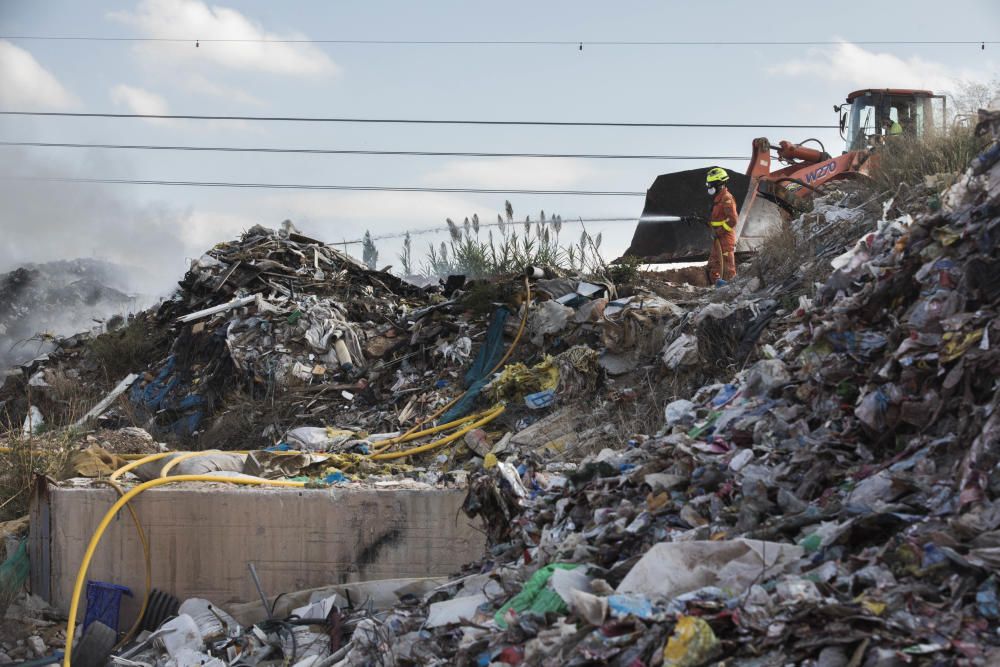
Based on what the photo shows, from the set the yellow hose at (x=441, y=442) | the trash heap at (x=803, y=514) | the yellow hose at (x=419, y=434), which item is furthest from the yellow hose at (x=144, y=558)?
the yellow hose at (x=419, y=434)

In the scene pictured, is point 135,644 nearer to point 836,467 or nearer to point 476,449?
point 476,449

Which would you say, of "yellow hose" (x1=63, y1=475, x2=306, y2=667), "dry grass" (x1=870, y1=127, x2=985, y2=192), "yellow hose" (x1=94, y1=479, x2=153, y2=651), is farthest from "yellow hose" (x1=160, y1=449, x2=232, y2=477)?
"dry grass" (x1=870, y1=127, x2=985, y2=192)

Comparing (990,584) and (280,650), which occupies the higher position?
(990,584)

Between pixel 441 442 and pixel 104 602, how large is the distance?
316cm

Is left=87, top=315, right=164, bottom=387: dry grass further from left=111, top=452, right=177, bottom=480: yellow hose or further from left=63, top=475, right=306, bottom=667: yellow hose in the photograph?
left=63, top=475, right=306, bottom=667: yellow hose

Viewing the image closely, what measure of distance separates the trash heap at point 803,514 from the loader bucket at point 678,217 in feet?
25.2

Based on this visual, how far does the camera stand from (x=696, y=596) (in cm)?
379

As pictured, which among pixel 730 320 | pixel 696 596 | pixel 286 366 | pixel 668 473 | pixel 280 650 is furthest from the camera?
pixel 286 366

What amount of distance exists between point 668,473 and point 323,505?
9.20 ft

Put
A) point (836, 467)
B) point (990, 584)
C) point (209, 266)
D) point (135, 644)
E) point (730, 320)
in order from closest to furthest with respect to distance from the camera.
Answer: point (990, 584), point (836, 467), point (135, 644), point (730, 320), point (209, 266)

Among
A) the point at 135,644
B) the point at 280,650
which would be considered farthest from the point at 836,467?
the point at 135,644

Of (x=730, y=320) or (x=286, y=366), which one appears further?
(x=286, y=366)

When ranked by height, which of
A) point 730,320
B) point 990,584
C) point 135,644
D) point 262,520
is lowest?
point 135,644

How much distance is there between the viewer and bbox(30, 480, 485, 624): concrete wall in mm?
7105
